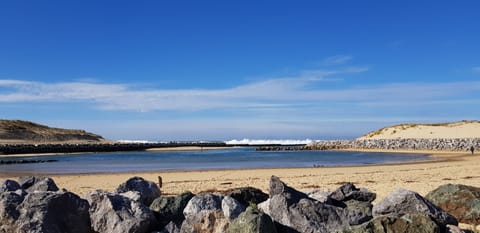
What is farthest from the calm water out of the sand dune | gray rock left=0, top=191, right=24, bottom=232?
the sand dune

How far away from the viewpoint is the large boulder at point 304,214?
24.2 feet

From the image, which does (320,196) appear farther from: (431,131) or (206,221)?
(431,131)

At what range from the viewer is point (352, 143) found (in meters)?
70.2

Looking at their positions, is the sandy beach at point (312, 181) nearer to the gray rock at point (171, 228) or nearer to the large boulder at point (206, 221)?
the large boulder at point (206, 221)

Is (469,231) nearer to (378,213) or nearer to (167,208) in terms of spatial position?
(378,213)

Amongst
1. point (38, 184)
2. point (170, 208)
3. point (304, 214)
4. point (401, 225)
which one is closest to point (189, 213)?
point (170, 208)

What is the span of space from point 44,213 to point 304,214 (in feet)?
12.3

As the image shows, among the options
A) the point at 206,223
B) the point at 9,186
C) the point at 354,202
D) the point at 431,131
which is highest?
the point at 431,131

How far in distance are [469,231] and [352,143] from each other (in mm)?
63619

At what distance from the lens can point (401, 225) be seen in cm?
648

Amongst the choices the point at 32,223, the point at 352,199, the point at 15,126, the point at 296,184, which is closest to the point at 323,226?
the point at 352,199

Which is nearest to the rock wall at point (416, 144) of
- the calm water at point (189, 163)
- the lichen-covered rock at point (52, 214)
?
the calm water at point (189, 163)

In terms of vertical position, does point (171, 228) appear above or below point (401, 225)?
below

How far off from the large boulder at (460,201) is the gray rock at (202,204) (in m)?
4.23
